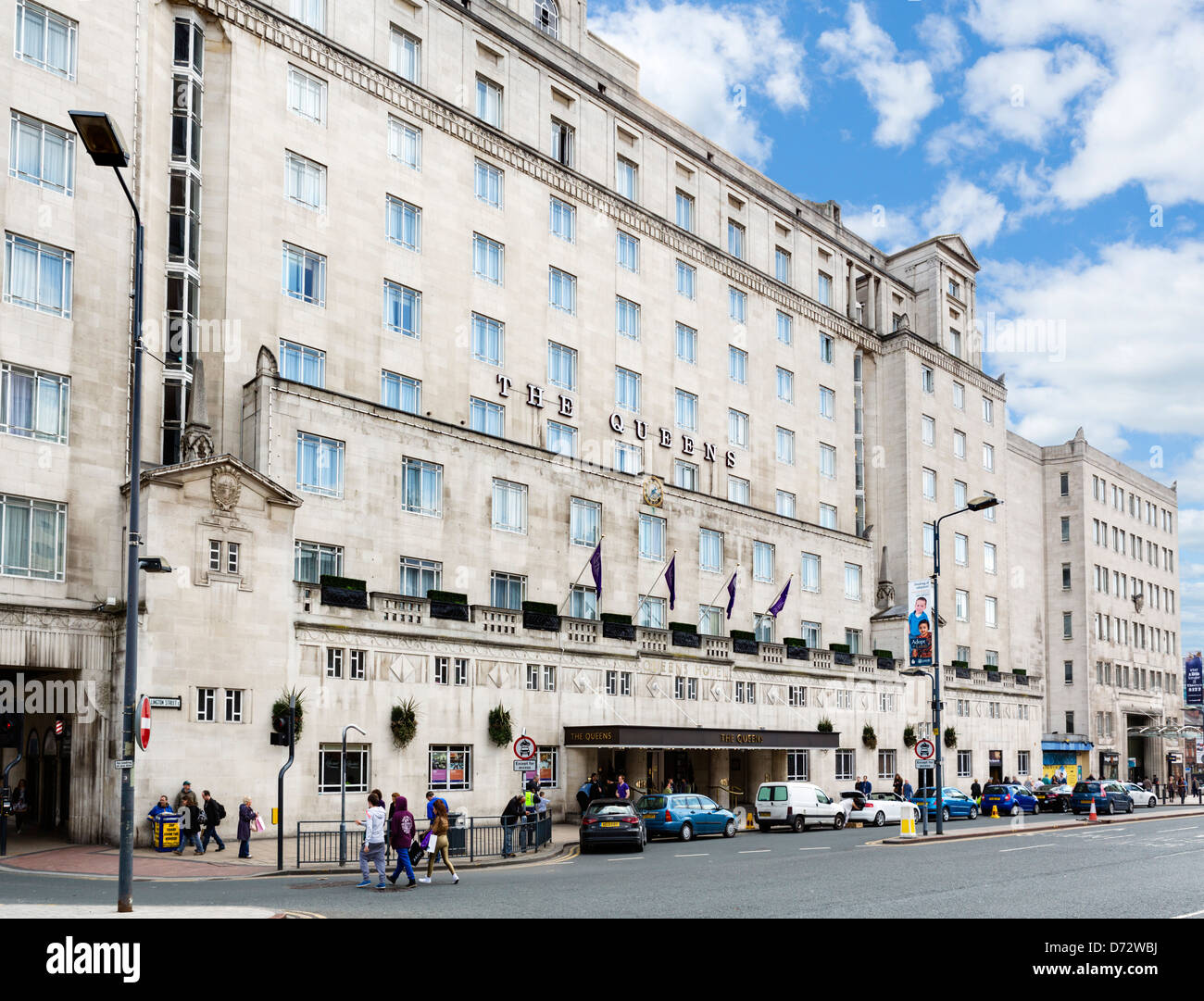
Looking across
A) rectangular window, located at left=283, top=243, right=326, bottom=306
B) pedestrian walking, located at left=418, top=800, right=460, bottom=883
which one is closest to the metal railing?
pedestrian walking, located at left=418, top=800, right=460, bottom=883

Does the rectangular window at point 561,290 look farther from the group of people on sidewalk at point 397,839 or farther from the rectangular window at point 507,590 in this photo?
the group of people on sidewalk at point 397,839

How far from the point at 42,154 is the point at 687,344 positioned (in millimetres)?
31203

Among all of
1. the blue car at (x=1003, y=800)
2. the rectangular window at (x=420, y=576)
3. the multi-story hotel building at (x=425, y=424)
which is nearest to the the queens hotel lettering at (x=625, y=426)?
the multi-story hotel building at (x=425, y=424)

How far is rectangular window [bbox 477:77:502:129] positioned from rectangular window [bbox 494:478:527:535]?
597 inches

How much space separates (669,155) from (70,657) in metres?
37.8

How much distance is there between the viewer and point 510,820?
34.1 m

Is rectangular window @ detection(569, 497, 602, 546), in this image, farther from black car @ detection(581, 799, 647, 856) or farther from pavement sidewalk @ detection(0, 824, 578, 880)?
pavement sidewalk @ detection(0, 824, 578, 880)

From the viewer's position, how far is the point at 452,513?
44.0 metres

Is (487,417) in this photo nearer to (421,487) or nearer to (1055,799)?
(421,487)

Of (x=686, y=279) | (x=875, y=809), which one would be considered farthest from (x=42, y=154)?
(x=875, y=809)

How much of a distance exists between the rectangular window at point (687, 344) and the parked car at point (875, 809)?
71.7 feet

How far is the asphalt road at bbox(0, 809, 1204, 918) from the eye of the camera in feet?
61.6

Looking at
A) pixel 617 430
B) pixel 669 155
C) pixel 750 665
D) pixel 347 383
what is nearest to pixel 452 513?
pixel 347 383
